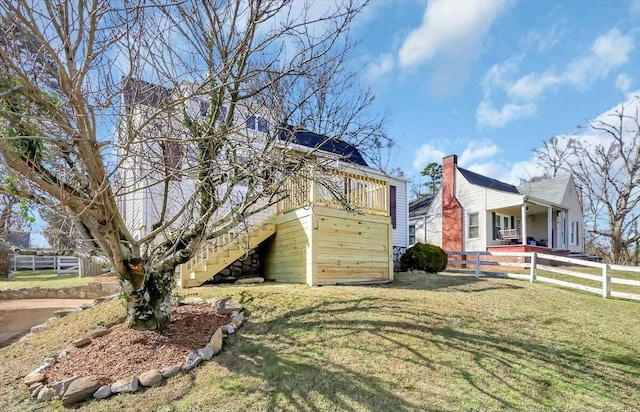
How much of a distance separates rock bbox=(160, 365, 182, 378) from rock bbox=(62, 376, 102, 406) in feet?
2.03

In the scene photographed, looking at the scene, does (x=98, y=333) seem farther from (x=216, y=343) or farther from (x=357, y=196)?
(x=357, y=196)

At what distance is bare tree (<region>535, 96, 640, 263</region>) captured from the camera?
19.5 meters

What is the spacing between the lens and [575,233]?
20250mm

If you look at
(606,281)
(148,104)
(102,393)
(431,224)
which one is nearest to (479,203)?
(431,224)

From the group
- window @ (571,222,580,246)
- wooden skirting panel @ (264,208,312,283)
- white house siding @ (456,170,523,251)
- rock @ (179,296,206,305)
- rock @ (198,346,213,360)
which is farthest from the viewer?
window @ (571,222,580,246)

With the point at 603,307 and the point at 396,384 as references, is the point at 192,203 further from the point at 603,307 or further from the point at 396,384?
the point at 603,307

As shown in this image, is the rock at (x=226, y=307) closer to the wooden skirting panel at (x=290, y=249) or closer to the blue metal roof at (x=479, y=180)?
the wooden skirting panel at (x=290, y=249)

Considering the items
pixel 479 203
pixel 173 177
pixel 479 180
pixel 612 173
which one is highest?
pixel 612 173

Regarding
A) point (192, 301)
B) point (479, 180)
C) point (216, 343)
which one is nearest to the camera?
point (216, 343)

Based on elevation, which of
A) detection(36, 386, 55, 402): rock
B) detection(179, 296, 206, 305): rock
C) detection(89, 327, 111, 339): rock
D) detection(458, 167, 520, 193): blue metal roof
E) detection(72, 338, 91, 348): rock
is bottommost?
detection(36, 386, 55, 402): rock

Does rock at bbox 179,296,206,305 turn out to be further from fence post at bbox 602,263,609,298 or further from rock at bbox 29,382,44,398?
fence post at bbox 602,263,609,298

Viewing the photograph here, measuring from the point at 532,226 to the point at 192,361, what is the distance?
19.9 metres

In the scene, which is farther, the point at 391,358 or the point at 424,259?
the point at 424,259

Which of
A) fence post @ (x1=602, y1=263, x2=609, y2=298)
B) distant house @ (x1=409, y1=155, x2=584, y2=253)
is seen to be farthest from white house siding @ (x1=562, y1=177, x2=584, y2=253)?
fence post @ (x1=602, y1=263, x2=609, y2=298)
